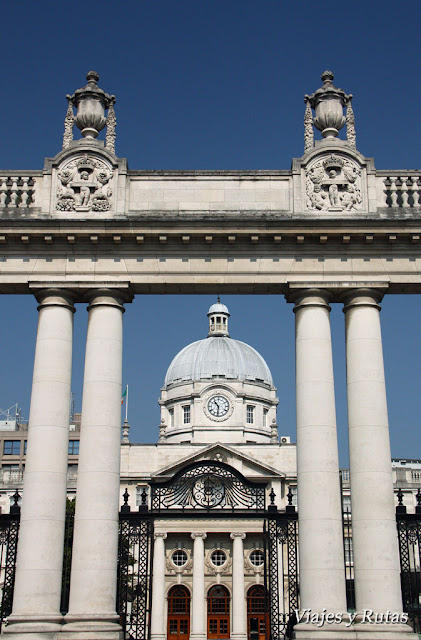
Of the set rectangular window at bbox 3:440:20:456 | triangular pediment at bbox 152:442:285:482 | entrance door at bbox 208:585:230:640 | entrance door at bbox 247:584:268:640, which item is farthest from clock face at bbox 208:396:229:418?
entrance door at bbox 247:584:268:640

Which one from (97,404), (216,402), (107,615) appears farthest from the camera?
(216,402)

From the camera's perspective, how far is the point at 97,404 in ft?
76.1

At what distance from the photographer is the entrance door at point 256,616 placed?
6869 cm

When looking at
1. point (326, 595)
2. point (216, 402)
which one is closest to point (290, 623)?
point (326, 595)

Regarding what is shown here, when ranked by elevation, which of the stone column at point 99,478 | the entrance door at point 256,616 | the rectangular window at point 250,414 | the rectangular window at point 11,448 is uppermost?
the rectangular window at point 250,414

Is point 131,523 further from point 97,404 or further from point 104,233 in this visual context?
Result: point 104,233

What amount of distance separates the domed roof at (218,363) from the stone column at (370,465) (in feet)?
299

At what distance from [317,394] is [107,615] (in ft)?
28.0

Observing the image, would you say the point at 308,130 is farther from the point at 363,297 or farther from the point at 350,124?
the point at 363,297

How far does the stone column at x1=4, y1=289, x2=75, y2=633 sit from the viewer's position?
21516 millimetres

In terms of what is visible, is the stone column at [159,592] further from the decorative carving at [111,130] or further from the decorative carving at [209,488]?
the decorative carving at [111,130]

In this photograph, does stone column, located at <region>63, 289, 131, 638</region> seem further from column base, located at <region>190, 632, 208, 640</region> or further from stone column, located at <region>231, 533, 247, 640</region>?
stone column, located at <region>231, 533, 247, 640</region>

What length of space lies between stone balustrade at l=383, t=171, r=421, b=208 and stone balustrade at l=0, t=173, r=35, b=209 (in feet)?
36.8

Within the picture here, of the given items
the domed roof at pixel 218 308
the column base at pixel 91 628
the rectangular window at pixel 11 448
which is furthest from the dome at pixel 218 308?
the column base at pixel 91 628
